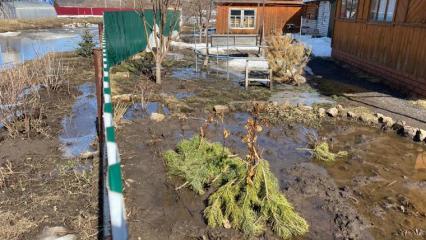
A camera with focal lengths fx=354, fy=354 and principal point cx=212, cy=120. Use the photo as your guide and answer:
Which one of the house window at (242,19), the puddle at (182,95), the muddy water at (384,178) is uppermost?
the house window at (242,19)

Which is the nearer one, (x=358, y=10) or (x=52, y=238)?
(x=52, y=238)

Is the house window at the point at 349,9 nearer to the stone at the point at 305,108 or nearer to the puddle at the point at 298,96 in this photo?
the puddle at the point at 298,96

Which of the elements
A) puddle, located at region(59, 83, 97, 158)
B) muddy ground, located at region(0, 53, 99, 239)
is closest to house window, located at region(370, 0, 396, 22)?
puddle, located at region(59, 83, 97, 158)

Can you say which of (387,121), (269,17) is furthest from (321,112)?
(269,17)

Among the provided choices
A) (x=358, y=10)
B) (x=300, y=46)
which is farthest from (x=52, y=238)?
(x=358, y=10)

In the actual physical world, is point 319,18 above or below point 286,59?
above

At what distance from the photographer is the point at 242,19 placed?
26312 millimetres

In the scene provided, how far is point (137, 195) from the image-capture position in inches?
192

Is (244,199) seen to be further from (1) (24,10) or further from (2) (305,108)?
(1) (24,10)

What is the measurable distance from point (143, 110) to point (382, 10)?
978 centimetres

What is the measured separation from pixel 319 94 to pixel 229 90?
109 inches

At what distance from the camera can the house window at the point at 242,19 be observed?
26281 mm

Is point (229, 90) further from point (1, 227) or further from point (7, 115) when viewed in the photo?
point (1, 227)

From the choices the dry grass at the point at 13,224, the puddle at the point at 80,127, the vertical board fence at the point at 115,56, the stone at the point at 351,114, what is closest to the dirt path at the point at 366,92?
the stone at the point at 351,114
